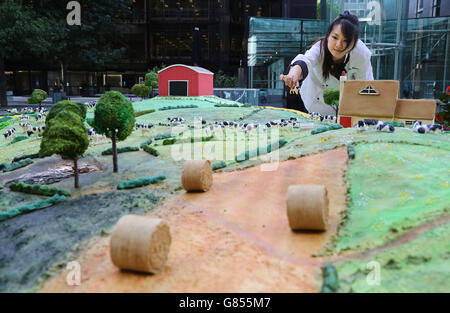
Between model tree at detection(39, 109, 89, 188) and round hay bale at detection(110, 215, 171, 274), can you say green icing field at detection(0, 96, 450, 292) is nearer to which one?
model tree at detection(39, 109, 89, 188)

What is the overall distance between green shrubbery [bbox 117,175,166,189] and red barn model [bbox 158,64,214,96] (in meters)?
26.1

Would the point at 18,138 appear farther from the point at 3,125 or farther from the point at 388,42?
the point at 388,42

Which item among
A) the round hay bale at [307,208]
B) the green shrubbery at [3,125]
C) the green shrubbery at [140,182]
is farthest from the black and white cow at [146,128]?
the green shrubbery at [3,125]

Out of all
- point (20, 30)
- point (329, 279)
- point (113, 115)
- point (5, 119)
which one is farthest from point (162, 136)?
point (20, 30)

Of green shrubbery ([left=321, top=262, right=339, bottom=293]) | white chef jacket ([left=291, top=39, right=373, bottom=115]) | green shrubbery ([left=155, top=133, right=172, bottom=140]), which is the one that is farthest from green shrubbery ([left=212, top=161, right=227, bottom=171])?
green shrubbery ([left=321, top=262, right=339, bottom=293])

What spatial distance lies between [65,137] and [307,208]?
9.33m

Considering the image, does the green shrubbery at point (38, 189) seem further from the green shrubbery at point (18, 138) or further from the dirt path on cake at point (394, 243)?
the green shrubbery at point (18, 138)

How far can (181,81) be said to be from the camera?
135 ft

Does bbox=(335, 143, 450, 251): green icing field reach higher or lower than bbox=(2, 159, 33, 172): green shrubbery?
higher

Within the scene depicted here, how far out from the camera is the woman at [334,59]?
70.5 ft

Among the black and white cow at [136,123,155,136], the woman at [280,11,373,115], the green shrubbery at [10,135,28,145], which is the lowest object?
the green shrubbery at [10,135,28,145]

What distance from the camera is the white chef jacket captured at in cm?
2211

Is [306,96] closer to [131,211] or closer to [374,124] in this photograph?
[374,124]
